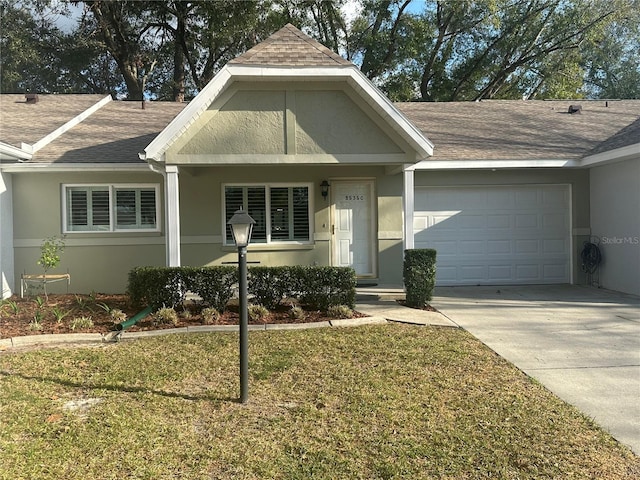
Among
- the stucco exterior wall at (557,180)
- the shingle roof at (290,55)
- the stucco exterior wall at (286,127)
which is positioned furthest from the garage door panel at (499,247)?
the shingle roof at (290,55)

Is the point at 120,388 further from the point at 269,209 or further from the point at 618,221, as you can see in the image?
the point at 618,221

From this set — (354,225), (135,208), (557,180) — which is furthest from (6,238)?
(557,180)

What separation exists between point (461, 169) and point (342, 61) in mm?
3956

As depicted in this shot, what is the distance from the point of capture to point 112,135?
1135 centimetres

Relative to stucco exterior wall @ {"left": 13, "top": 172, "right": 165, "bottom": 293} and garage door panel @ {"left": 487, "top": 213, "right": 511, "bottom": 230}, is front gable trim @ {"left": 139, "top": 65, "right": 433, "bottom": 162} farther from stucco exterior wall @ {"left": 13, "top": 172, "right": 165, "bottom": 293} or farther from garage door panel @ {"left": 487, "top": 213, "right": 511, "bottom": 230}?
garage door panel @ {"left": 487, "top": 213, "right": 511, "bottom": 230}

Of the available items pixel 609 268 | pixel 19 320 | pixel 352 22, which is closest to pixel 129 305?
pixel 19 320

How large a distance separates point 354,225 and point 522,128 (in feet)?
18.0

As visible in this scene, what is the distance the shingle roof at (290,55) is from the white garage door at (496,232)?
13.3 ft

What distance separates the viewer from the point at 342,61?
8.42m

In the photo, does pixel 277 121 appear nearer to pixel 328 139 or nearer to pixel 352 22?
pixel 328 139

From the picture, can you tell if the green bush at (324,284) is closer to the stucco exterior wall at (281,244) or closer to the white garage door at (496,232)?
the stucco exterior wall at (281,244)

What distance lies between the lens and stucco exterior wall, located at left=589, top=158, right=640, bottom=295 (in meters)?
9.60

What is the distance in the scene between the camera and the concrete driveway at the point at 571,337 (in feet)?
14.5

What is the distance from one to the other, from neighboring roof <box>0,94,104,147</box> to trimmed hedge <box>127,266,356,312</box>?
4719 mm
